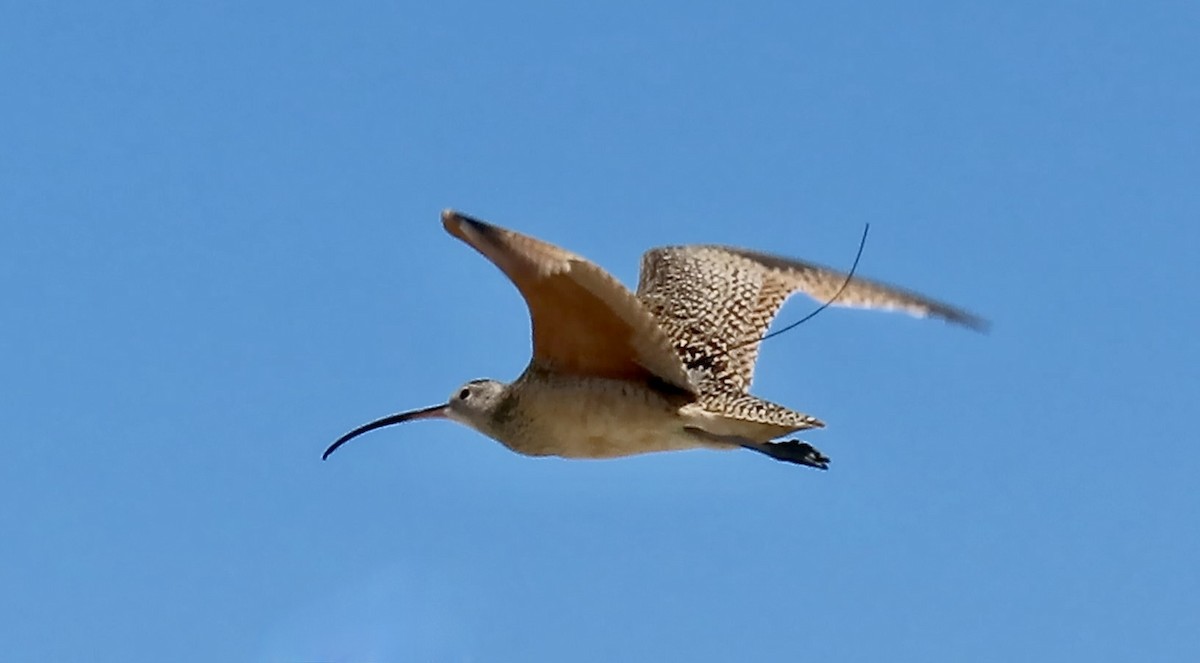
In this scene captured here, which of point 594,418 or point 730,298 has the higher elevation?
Result: point 730,298

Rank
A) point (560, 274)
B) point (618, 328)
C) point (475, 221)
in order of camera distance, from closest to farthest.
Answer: point (475, 221), point (560, 274), point (618, 328)

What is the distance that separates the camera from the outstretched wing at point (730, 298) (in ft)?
58.0

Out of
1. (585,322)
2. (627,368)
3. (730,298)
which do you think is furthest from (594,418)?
Answer: (730,298)

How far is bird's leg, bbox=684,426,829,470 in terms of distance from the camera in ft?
52.3

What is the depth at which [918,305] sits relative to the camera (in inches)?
709

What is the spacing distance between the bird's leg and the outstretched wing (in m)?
0.74

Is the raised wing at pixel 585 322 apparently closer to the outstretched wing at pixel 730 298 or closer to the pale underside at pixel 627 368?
the pale underside at pixel 627 368

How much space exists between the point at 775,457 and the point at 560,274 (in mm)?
2788

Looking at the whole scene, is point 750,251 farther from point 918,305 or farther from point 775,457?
point 775,457

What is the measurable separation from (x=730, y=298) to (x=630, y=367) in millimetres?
2655

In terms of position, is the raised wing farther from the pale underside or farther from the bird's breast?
the bird's breast

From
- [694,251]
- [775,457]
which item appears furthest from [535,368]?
[694,251]

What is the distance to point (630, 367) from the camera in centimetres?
1605

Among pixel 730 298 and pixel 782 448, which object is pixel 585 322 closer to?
pixel 782 448
